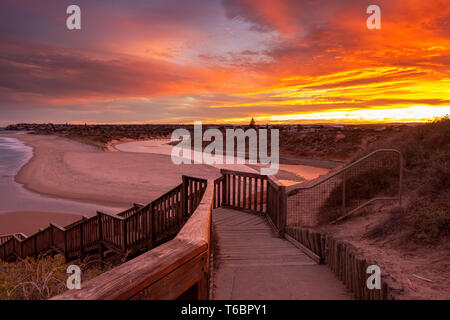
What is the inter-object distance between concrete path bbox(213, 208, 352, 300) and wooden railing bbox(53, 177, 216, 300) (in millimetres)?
2052

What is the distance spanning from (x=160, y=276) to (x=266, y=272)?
328cm

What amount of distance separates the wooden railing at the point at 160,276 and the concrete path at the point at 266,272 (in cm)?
205

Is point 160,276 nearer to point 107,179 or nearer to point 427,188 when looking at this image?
point 427,188

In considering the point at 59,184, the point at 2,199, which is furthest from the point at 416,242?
the point at 59,184

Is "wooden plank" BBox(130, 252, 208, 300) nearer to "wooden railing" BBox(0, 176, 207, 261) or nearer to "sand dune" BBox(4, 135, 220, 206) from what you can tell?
"wooden railing" BBox(0, 176, 207, 261)

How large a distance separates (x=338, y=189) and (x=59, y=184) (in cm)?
2077

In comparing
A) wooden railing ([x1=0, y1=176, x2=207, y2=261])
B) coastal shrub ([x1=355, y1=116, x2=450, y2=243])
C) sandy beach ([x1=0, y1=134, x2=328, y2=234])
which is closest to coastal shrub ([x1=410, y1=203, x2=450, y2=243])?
coastal shrub ([x1=355, y1=116, x2=450, y2=243])

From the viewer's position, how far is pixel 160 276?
159 centimetres

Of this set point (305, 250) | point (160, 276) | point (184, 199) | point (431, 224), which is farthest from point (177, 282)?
point (184, 199)

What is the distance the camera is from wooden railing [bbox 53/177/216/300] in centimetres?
133

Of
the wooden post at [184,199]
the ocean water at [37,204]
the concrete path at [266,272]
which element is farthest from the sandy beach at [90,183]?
the concrete path at [266,272]

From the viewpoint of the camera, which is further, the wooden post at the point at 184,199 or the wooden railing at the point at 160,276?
the wooden post at the point at 184,199

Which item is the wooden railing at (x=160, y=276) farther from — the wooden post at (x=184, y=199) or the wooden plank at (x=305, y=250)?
the wooden post at (x=184, y=199)

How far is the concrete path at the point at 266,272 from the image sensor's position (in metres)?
3.89
